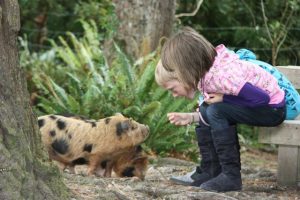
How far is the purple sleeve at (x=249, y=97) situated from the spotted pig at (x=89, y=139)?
3.90 feet

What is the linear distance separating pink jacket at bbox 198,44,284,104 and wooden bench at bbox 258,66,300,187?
0.31m

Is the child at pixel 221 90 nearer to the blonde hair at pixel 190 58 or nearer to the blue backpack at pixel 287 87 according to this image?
the blonde hair at pixel 190 58

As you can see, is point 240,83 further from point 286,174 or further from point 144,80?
point 144,80

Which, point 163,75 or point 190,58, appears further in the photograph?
point 163,75

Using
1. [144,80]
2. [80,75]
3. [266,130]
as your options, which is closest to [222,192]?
[266,130]

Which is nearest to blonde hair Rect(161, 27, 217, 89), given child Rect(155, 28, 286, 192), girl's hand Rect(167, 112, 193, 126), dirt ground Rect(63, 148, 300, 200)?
child Rect(155, 28, 286, 192)

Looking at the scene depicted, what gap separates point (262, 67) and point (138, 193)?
124cm

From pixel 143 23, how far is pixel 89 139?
3452mm

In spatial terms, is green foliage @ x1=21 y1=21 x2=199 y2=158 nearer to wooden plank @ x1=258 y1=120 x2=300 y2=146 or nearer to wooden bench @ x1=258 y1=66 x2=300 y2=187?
wooden bench @ x1=258 y1=66 x2=300 y2=187

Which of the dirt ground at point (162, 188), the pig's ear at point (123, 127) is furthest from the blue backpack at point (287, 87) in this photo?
the pig's ear at point (123, 127)

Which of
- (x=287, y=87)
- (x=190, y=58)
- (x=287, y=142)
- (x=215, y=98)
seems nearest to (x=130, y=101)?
(x=287, y=142)

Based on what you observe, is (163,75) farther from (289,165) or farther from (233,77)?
(289,165)

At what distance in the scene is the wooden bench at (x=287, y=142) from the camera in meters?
4.96

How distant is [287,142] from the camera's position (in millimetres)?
5027
